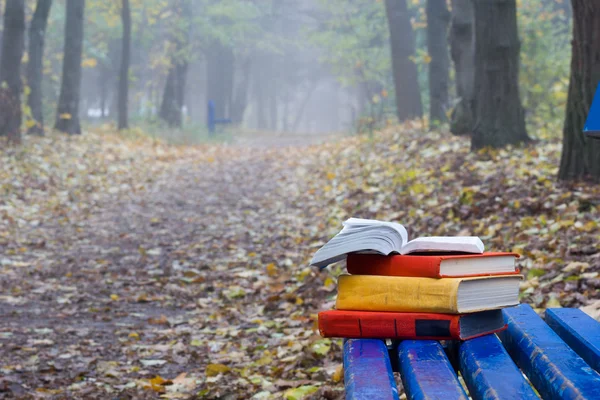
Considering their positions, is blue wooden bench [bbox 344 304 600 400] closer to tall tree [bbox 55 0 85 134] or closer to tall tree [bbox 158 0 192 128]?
tall tree [bbox 55 0 85 134]

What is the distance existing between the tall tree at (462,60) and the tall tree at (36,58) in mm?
8870

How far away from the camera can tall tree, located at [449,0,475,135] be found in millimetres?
12250

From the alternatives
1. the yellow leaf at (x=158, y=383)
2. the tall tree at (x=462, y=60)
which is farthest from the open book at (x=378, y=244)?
the tall tree at (x=462, y=60)

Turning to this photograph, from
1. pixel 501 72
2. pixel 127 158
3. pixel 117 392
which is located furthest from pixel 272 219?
pixel 127 158

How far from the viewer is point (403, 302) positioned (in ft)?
7.80

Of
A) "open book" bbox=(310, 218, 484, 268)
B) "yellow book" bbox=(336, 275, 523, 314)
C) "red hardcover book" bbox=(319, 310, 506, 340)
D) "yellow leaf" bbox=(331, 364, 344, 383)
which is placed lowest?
"yellow leaf" bbox=(331, 364, 344, 383)

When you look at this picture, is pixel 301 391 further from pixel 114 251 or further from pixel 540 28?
pixel 540 28

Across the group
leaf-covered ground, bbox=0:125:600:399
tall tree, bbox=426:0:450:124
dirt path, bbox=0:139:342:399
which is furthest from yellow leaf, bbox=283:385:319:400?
tall tree, bbox=426:0:450:124

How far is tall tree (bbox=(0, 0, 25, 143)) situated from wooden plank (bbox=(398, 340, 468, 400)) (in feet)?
41.9

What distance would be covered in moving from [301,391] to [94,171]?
11.6m

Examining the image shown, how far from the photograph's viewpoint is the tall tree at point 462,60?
12.2 meters

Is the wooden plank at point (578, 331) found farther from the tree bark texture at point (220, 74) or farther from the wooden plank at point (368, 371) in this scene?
the tree bark texture at point (220, 74)

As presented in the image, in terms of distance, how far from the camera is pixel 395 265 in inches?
97.4

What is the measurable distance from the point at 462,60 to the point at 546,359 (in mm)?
11029
